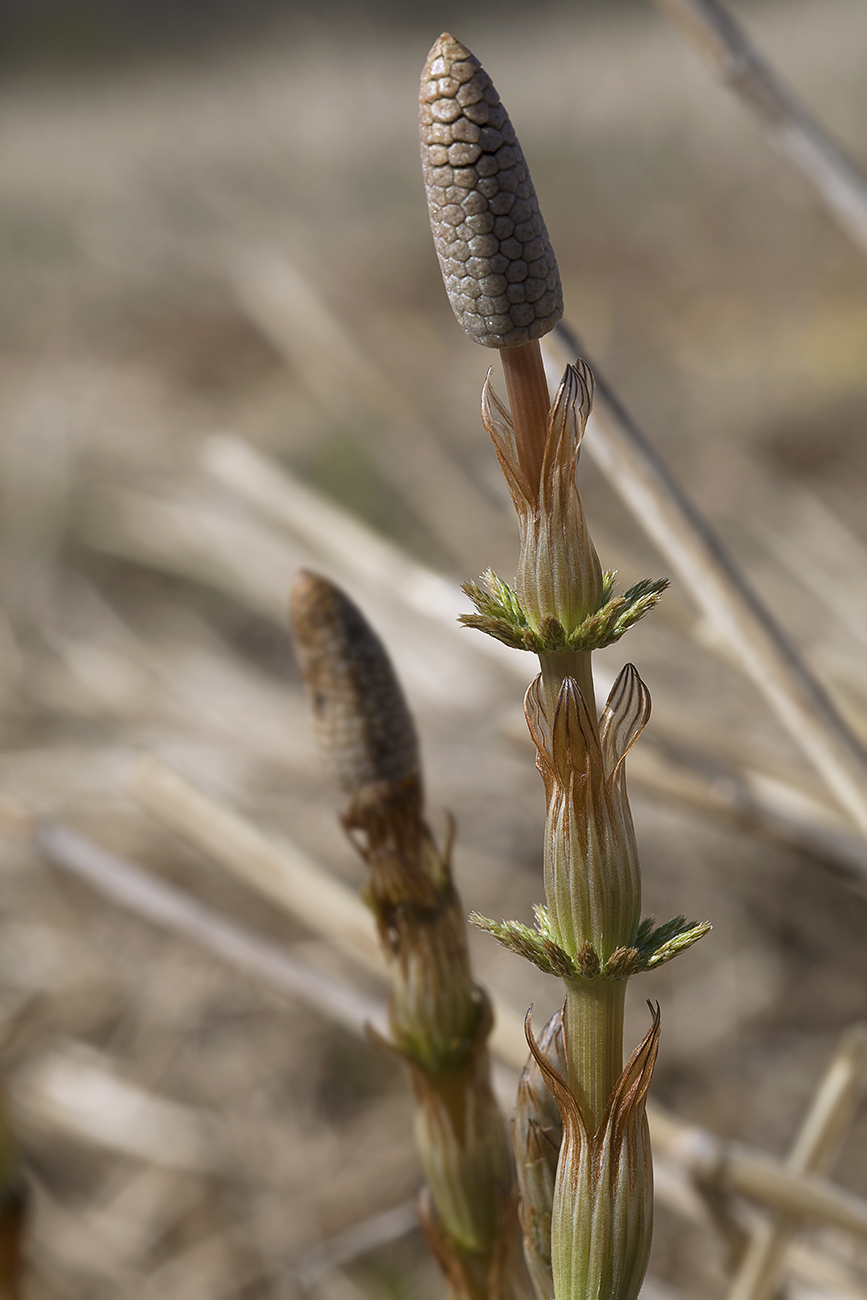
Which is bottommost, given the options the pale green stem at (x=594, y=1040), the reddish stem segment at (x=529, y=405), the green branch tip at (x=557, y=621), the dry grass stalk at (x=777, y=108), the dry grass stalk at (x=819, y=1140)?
the dry grass stalk at (x=819, y=1140)

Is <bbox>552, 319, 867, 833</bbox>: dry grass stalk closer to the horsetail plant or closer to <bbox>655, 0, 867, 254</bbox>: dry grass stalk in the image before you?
<bbox>655, 0, 867, 254</bbox>: dry grass stalk

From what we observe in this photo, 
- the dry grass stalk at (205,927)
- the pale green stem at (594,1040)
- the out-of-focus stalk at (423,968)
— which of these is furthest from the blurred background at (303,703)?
the pale green stem at (594,1040)

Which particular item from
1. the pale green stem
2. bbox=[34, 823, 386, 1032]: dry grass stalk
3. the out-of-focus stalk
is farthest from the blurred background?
the pale green stem

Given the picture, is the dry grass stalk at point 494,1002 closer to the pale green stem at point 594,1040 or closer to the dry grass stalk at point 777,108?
the pale green stem at point 594,1040

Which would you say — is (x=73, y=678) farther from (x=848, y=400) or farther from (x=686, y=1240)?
(x=848, y=400)

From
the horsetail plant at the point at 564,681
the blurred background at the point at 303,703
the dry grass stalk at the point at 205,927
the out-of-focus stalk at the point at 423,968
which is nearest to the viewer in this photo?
the horsetail plant at the point at 564,681

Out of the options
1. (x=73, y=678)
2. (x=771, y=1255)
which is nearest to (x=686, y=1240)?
(x=771, y=1255)
